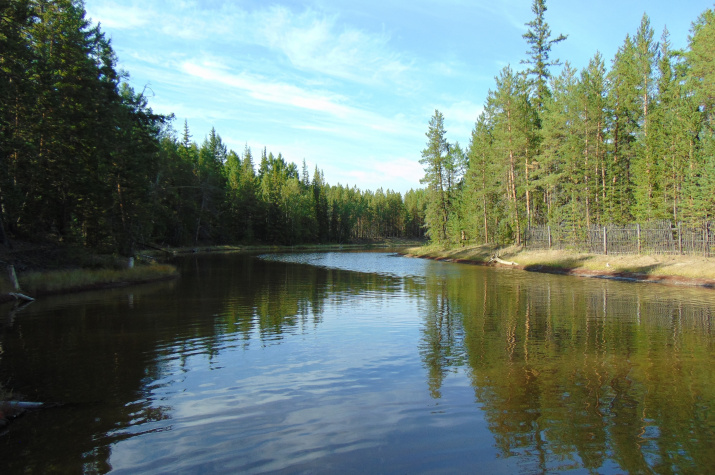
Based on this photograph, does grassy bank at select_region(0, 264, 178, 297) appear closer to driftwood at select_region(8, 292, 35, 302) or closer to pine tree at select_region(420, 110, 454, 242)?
driftwood at select_region(8, 292, 35, 302)

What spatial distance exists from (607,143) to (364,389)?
147ft

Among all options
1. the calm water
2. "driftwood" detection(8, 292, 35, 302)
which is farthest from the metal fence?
"driftwood" detection(8, 292, 35, 302)

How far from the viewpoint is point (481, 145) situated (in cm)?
6053

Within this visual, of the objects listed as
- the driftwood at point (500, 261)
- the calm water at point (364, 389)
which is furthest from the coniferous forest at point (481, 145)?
the calm water at point (364, 389)

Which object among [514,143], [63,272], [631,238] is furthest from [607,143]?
[63,272]

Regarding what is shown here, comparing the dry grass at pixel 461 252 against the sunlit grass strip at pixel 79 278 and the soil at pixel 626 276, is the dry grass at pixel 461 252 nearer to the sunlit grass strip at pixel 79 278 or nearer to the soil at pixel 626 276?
the soil at pixel 626 276

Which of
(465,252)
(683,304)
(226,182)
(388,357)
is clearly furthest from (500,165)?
(226,182)

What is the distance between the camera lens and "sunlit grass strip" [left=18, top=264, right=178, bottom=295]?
22.4 meters

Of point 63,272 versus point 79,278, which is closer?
point 63,272

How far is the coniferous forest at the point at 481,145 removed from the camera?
26609 millimetres

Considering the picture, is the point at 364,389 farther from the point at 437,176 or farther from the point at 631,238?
the point at 437,176

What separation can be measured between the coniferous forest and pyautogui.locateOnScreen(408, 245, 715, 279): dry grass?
11.9ft

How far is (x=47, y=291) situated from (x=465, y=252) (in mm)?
46678

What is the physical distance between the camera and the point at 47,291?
2291 cm
